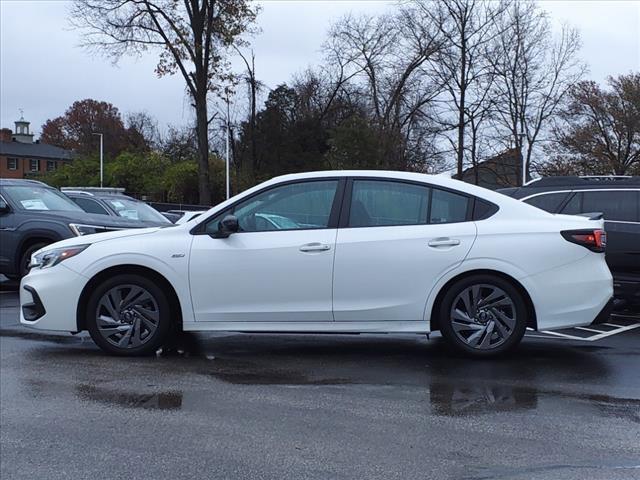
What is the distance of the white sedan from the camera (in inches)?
245

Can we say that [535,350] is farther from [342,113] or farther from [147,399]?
[342,113]

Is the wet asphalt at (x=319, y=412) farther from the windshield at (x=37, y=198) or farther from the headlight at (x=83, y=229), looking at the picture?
the windshield at (x=37, y=198)

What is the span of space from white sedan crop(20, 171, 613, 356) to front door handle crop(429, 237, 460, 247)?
0.04 ft

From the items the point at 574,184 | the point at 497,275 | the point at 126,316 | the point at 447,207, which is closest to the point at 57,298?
the point at 126,316

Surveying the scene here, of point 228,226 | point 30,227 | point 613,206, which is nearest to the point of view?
point 228,226

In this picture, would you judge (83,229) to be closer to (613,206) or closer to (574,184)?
(574,184)

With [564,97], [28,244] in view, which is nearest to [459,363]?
[28,244]

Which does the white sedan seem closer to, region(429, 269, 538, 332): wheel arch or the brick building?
region(429, 269, 538, 332): wheel arch

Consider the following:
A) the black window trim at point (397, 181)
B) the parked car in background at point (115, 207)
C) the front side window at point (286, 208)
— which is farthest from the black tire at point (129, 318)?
the parked car in background at point (115, 207)

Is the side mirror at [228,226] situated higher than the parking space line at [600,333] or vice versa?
the side mirror at [228,226]

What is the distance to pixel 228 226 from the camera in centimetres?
634

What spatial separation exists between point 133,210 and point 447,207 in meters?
10.1

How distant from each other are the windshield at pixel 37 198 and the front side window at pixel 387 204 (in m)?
7.03

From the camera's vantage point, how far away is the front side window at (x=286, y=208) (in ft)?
21.3
